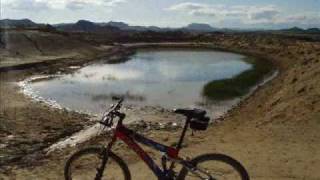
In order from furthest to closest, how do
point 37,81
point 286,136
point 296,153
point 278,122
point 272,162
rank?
point 37,81 → point 278,122 → point 286,136 → point 296,153 → point 272,162

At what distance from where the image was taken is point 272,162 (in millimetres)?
9023

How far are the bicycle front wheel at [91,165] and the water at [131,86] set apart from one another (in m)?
12.2

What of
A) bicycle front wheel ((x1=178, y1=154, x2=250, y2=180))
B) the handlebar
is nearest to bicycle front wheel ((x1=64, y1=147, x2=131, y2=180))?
the handlebar

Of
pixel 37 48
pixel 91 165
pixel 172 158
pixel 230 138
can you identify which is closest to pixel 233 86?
pixel 230 138

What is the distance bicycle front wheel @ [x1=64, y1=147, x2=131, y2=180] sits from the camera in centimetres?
643

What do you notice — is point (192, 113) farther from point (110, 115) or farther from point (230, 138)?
point (230, 138)

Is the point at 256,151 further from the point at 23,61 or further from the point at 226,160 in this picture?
the point at 23,61

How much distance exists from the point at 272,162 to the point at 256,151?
3.25 feet

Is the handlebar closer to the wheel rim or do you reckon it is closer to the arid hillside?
the wheel rim

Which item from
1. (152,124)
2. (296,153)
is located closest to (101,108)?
(152,124)

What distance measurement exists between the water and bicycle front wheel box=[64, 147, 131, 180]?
1221cm

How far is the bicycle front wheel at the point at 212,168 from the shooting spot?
19.5 feet

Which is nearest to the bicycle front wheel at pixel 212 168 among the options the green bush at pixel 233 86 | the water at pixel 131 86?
the water at pixel 131 86

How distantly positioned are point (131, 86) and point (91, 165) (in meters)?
21.9
